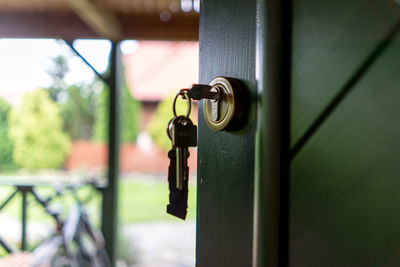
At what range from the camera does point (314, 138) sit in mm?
309

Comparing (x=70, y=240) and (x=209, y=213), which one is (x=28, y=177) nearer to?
(x=70, y=240)

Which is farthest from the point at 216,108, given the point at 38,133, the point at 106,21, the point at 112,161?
the point at 38,133

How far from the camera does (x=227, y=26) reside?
0.40 metres

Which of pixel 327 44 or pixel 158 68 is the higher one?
pixel 158 68

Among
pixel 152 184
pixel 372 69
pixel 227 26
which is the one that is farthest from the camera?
pixel 152 184

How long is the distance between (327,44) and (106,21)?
244 centimetres

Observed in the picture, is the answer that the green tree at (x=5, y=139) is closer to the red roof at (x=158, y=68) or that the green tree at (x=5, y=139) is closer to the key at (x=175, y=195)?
the key at (x=175, y=195)

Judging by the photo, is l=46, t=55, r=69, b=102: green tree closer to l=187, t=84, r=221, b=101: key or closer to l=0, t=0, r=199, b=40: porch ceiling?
l=0, t=0, r=199, b=40: porch ceiling

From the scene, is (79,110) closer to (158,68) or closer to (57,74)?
(57,74)

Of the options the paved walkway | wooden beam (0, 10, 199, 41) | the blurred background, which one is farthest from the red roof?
wooden beam (0, 10, 199, 41)

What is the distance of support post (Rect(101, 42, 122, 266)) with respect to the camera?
3134mm

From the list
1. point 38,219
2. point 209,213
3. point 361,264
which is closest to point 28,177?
point 38,219

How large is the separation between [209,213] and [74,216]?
288cm

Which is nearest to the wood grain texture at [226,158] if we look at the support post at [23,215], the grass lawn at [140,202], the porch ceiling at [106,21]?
the support post at [23,215]
